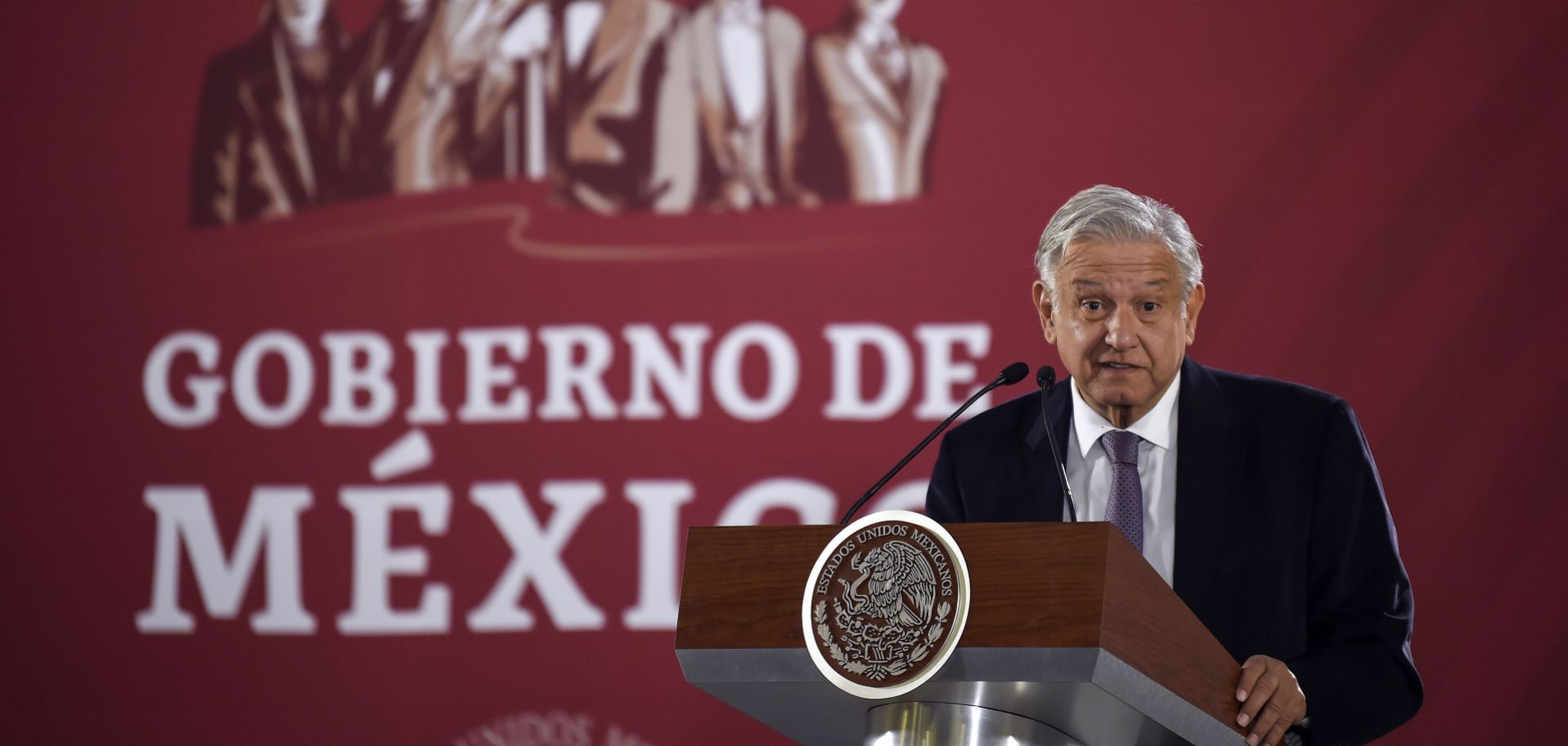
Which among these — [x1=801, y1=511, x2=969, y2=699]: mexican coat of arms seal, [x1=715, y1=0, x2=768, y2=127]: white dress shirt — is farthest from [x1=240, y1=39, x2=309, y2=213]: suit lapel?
[x1=801, y1=511, x2=969, y2=699]: mexican coat of arms seal

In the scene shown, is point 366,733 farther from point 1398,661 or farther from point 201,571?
point 1398,661

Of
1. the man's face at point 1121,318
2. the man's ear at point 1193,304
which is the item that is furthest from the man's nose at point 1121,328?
the man's ear at point 1193,304

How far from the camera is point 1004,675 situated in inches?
54.2

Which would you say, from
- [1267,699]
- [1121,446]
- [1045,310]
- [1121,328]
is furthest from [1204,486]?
[1267,699]

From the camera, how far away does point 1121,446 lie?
2.11m

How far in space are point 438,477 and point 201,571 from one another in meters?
0.59

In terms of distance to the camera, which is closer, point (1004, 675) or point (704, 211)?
point (1004, 675)

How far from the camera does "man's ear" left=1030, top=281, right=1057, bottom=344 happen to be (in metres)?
2.18

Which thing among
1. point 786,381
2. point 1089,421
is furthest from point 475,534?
point 1089,421

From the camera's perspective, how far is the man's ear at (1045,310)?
2178 mm

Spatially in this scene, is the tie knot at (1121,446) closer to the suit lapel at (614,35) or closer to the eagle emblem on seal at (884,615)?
the eagle emblem on seal at (884,615)

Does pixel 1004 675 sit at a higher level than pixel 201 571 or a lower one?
higher

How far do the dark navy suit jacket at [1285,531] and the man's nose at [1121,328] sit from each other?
5.9 inches

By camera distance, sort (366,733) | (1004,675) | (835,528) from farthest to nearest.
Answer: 1. (366,733)
2. (835,528)
3. (1004,675)
